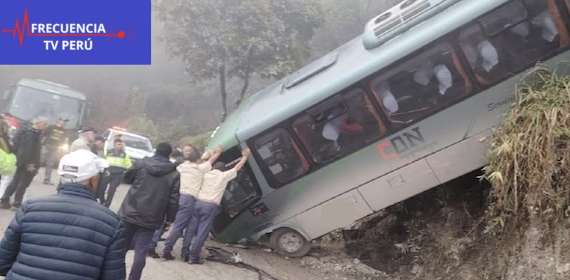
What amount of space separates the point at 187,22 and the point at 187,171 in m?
14.7

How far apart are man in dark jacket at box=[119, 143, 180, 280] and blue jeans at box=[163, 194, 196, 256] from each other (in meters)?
1.69

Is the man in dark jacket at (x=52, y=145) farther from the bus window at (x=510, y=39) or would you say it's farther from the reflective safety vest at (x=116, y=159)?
the bus window at (x=510, y=39)

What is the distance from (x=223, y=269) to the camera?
8.10 metres

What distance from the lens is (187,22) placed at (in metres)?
21.9

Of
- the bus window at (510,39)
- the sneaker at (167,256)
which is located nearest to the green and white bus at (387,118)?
the bus window at (510,39)

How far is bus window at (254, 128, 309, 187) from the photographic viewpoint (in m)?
8.68

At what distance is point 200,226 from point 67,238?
16.6 feet

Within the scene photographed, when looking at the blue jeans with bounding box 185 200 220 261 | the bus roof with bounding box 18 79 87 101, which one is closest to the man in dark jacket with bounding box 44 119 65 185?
the bus roof with bounding box 18 79 87 101

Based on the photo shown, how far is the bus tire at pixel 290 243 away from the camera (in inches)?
358

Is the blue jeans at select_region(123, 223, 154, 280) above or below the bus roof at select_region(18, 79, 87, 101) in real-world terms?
below

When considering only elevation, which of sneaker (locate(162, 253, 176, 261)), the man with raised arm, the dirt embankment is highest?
the man with raised arm

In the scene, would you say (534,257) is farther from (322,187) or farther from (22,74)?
(22,74)

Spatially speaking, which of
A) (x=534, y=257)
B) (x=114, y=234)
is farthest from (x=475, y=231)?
(x=114, y=234)

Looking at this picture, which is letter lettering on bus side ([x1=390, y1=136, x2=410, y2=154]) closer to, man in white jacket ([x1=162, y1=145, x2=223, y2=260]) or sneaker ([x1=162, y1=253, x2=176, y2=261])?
man in white jacket ([x1=162, y1=145, x2=223, y2=260])
